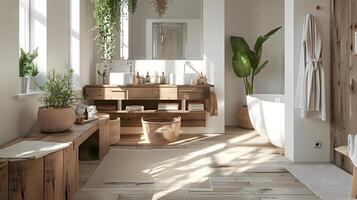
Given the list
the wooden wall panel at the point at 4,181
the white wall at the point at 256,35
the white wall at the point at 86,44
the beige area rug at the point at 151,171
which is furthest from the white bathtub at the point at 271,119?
the wooden wall panel at the point at 4,181

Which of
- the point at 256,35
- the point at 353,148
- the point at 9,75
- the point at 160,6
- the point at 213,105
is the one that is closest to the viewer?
the point at 353,148

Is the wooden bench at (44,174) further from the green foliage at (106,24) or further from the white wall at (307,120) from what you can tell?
the green foliage at (106,24)

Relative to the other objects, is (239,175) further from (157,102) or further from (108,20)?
(108,20)

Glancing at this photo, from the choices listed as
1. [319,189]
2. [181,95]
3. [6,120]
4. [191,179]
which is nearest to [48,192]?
[6,120]

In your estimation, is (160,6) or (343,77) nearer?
(343,77)

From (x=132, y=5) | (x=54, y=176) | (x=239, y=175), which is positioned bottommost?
(x=239, y=175)

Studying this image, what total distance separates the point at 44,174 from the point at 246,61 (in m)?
5.01

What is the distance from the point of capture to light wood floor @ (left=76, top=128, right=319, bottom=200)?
3210 mm

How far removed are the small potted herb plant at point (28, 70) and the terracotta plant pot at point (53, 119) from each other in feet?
1.23

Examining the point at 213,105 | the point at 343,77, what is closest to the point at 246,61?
the point at 213,105

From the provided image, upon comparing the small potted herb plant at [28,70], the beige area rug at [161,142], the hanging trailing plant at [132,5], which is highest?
the hanging trailing plant at [132,5]

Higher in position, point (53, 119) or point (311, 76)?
point (311, 76)

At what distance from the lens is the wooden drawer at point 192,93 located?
6055 mm

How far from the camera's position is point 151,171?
4.05 metres
